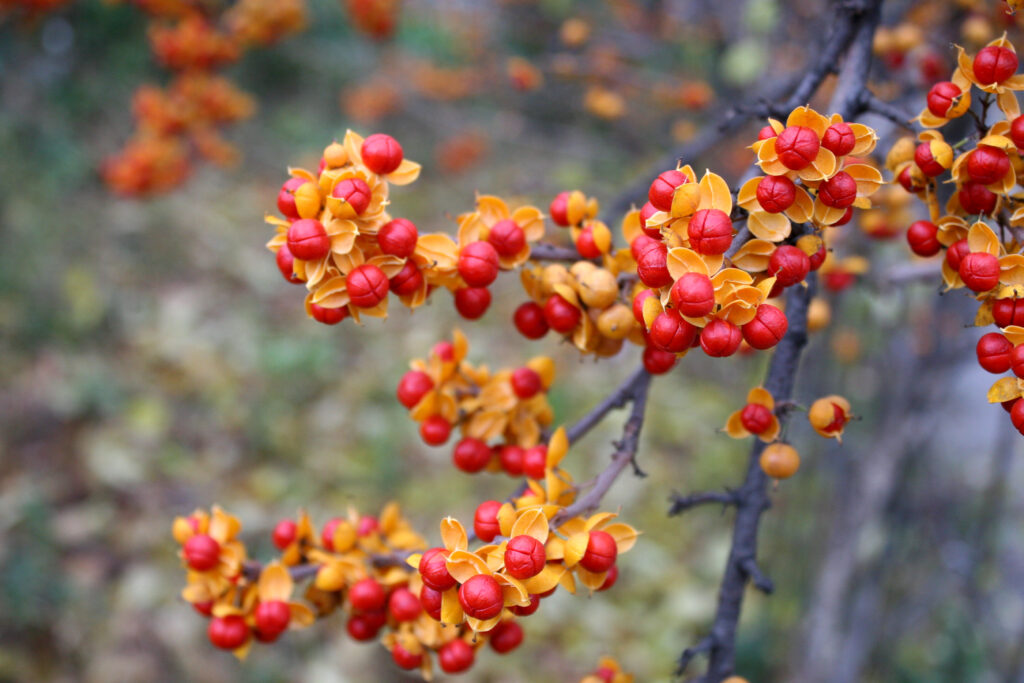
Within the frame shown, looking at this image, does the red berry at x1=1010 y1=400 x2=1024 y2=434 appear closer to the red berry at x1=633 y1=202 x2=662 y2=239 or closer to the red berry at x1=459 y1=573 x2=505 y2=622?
the red berry at x1=633 y1=202 x2=662 y2=239

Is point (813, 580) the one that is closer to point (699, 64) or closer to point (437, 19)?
point (699, 64)

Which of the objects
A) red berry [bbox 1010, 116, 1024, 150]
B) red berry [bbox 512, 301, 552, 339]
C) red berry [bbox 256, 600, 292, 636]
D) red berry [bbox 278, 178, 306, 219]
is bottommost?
red berry [bbox 256, 600, 292, 636]

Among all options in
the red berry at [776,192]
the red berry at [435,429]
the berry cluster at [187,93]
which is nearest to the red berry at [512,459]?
the red berry at [435,429]

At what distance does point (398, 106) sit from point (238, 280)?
2.06 m

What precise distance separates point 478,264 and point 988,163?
65 centimetres

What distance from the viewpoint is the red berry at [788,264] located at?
842 millimetres

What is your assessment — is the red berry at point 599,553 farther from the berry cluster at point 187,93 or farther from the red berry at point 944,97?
the berry cluster at point 187,93

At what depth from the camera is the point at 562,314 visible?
104cm

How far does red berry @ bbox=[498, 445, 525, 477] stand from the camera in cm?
120

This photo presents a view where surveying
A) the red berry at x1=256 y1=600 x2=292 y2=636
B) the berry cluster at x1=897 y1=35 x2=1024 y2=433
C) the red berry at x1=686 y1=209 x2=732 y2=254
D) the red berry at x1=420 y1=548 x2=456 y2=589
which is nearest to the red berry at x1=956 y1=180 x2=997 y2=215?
the berry cluster at x1=897 y1=35 x2=1024 y2=433

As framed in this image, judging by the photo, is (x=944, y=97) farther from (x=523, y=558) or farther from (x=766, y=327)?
(x=523, y=558)

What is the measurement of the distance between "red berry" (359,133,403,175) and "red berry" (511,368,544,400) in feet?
1.31

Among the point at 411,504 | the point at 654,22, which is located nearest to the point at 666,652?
the point at 411,504

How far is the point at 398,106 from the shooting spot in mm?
6031
